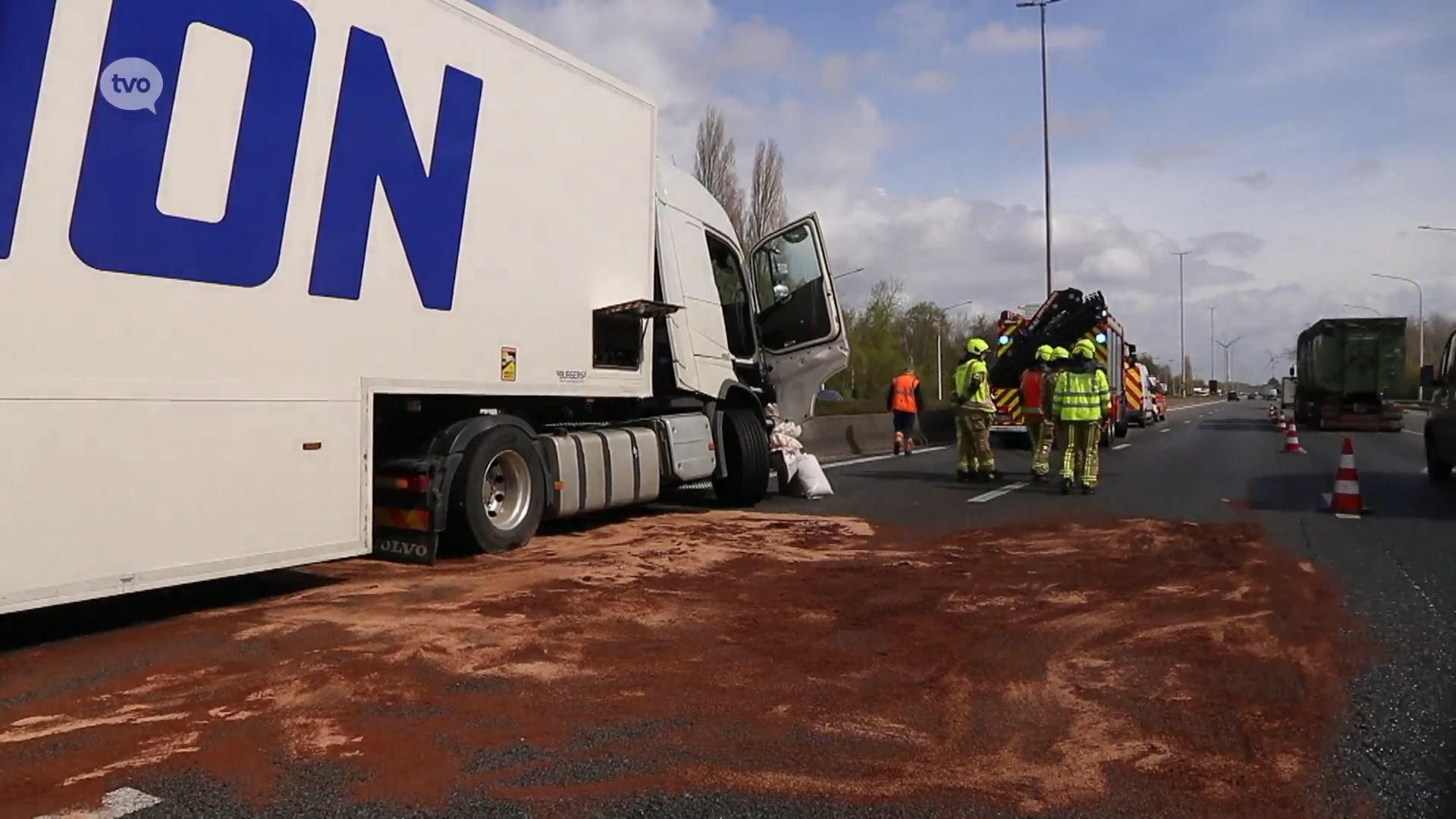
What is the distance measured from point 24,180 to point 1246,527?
359 inches

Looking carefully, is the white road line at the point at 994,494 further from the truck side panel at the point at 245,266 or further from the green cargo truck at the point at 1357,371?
the green cargo truck at the point at 1357,371

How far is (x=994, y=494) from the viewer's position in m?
12.7

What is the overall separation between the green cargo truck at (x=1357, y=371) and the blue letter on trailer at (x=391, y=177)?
2818 cm

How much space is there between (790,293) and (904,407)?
8.10m

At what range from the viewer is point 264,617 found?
19.9 feet

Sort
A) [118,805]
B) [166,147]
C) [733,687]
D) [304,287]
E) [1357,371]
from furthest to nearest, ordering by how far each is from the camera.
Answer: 1. [1357,371]
2. [304,287]
3. [166,147]
4. [733,687]
5. [118,805]

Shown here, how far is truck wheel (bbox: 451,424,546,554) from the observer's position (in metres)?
7.67

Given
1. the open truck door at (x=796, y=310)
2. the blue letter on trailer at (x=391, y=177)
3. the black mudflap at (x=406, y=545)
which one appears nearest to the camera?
the blue letter on trailer at (x=391, y=177)

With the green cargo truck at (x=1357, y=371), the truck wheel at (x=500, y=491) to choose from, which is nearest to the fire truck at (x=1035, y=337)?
the green cargo truck at (x=1357, y=371)

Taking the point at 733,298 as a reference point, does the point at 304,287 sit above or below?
below

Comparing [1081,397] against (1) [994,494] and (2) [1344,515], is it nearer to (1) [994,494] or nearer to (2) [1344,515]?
(1) [994,494]

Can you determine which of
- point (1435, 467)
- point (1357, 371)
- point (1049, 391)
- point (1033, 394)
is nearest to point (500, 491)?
point (1049, 391)

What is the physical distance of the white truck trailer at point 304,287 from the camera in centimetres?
492

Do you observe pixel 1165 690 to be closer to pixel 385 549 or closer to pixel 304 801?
pixel 304 801
